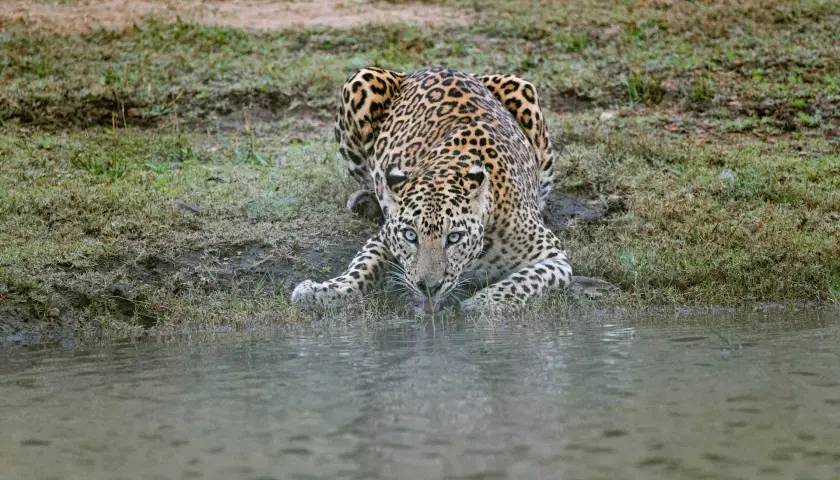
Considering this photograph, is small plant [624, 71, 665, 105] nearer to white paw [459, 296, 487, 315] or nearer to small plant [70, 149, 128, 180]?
small plant [70, 149, 128, 180]

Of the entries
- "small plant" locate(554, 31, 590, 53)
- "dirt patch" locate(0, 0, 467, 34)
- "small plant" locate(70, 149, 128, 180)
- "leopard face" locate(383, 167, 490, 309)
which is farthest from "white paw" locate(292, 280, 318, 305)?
"dirt patch" locate(0, 0, 467, 34)

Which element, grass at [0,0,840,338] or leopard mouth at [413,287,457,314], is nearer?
leopard mouth at [413,287,457,314]

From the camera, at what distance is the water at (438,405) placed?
4570 millimetres

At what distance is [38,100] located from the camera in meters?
13.4

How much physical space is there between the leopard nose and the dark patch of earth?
3.60 feet

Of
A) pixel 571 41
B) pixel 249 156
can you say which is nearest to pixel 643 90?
pixel 571 41

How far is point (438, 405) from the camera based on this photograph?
18.0 feet

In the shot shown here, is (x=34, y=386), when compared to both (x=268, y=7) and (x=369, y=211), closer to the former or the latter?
(x=369, y=211)

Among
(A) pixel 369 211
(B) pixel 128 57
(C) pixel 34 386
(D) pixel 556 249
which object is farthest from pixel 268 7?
(C) pixel 34 386

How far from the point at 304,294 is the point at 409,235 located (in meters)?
0.79

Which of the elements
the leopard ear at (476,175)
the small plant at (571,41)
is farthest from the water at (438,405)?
the small plant at (571,41)

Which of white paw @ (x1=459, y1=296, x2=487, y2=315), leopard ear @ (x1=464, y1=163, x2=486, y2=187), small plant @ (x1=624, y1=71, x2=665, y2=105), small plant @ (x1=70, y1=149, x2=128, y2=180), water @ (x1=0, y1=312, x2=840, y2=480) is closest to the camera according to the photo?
water @ (x1=0, y1=312, x2=840, y2=480)

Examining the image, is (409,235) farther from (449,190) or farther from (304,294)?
(304,294)

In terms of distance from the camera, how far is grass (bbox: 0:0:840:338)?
29.5 ft
